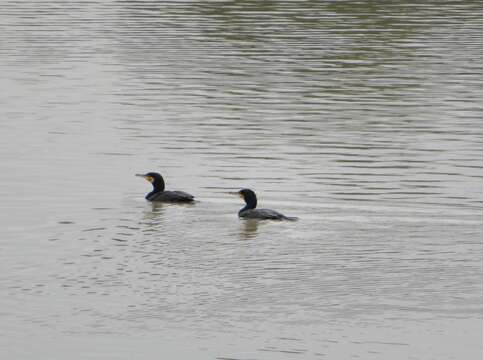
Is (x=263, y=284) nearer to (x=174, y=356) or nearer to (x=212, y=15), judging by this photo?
(x=174, y=356)

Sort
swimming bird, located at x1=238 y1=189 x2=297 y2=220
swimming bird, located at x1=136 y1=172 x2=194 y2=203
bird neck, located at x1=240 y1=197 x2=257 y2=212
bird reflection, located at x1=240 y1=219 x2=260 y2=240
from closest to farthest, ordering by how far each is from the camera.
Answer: bird reflection, located at x1=240 y1=219 x2=260 y2=240, swimming bird, located at x1=238 y1=189 x2=297 y2=220, bird neck, located at x1=240 y1=197 x2=257 y2=212, swimming bird, located at x1=136 y1=172 x2=194 y2=203

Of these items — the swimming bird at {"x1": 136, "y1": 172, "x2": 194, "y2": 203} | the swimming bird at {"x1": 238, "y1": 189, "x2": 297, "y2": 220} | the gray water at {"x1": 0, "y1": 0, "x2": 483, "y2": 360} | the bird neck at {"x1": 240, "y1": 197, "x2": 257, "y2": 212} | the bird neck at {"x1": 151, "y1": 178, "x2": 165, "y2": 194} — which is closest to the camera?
the gray water at {"x1": 0, "y1": 0, "x2": 483, "y2": 360}

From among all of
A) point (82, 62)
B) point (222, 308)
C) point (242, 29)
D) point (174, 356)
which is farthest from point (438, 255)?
point (242, 29)

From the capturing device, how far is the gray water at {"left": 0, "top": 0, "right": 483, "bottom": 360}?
58.6 ft

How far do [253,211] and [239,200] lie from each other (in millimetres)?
2061

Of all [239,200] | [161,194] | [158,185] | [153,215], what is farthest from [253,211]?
[158,185]

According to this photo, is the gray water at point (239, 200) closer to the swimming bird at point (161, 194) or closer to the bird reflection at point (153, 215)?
the bird reflection at point (153, 215)

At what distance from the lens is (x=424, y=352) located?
55.5 feet

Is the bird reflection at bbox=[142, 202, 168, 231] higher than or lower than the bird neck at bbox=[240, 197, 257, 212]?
lower

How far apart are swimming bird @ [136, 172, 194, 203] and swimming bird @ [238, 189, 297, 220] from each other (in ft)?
3.65

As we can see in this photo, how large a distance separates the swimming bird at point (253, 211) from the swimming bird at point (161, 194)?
111cm

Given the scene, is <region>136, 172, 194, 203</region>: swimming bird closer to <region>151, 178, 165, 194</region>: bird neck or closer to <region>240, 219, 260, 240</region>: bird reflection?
<region>151, 178, 165, 194</region>: bird neck

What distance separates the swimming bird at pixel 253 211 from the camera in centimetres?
2372

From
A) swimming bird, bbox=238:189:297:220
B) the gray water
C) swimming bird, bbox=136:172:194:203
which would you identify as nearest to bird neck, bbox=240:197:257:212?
swimming bird, bbox=238:189:297:220
